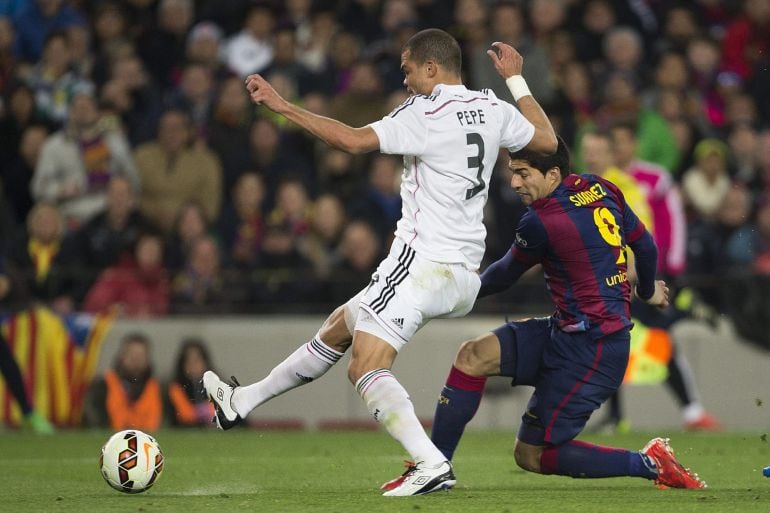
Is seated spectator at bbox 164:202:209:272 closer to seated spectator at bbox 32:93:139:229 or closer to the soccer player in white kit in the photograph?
seated spectator at bbox 32:93:139:229

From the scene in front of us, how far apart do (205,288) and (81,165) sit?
190cm

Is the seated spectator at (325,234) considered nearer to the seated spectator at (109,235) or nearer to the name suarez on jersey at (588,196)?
the seated spectator at (109,235)

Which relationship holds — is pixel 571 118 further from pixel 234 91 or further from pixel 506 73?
pixel 506 73

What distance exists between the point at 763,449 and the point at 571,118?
16.5ft

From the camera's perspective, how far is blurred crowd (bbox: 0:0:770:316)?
1289 cm

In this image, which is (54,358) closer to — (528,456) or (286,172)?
(286,172)

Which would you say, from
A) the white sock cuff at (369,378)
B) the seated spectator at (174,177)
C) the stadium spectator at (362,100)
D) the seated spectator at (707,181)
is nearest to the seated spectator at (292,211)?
the seated spectator at (174,177)

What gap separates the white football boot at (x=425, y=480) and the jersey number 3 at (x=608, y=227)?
1.40 m

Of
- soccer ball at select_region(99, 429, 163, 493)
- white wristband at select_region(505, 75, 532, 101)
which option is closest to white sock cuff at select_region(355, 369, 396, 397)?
soccer ball at select_region(99, 429, 163, 493)

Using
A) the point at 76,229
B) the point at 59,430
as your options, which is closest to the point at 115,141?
the point at 76,229

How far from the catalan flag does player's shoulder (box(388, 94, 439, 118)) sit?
6272mm

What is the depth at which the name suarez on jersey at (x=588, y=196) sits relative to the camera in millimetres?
7270

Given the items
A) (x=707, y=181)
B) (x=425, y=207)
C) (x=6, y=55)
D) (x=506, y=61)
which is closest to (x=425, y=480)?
(x=425, y=207)

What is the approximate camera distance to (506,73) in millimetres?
7602
